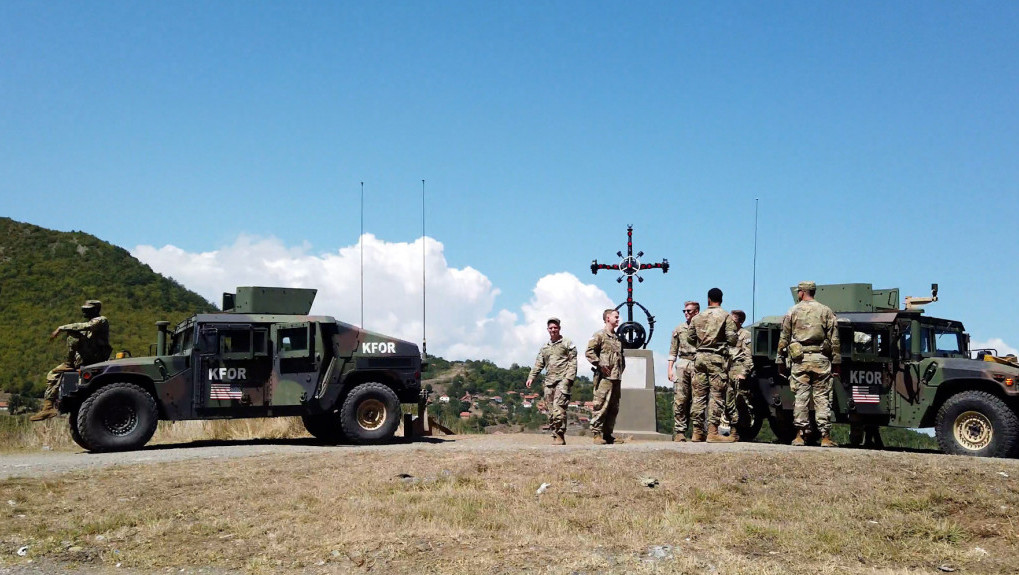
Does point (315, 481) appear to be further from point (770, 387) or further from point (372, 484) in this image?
point (770, 387)

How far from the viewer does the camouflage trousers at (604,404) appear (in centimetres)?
1384

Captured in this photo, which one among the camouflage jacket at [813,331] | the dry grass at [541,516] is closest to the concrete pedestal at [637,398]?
the camouflage jacket at [813,331]

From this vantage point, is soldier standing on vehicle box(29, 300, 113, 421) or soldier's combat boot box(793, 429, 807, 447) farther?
soldier standing on vehicle box(29, 300, 113, 421)

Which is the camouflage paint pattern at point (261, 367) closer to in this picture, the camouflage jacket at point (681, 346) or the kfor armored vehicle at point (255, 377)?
the kfor armored vehicle at point (255, 377)

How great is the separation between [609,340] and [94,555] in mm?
7625

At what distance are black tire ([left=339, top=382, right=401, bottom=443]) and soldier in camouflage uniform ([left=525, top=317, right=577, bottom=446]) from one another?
241 centimetres

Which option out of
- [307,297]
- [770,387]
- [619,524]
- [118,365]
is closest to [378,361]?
[307,297]

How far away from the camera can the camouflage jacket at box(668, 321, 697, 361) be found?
45.9 ft

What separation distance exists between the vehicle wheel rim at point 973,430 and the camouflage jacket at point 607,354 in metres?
4.26

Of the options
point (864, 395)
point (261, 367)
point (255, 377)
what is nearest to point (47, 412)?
point (255, 377)

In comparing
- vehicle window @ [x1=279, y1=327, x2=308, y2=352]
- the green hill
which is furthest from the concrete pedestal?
the green hill

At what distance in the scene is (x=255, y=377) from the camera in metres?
15.2

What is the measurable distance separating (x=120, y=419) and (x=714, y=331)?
8217 mm

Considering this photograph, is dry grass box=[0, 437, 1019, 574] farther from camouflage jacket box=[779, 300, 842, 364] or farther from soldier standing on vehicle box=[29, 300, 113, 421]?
soldier standing on vehicle box=[29, 300, 113, 421]
